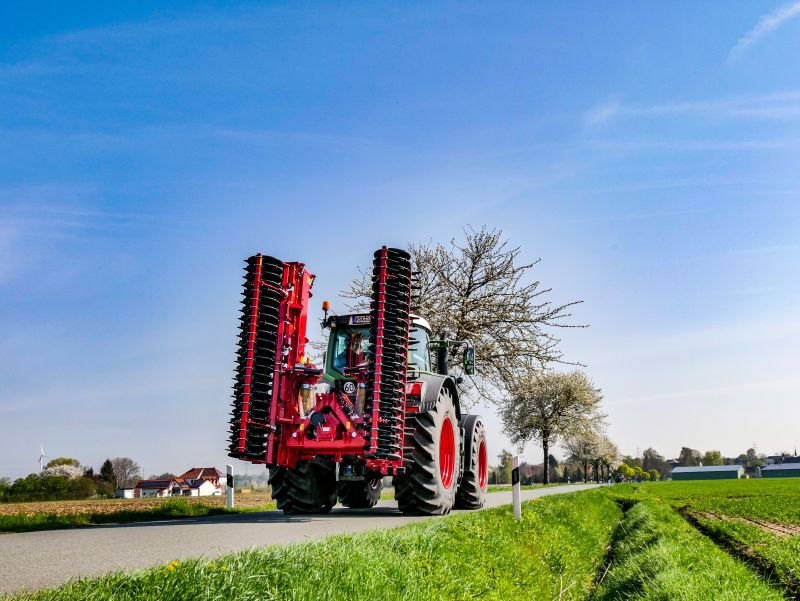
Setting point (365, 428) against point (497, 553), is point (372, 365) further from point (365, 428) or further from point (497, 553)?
point (497, 553)

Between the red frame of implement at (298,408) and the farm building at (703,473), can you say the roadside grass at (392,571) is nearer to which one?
the red frame of implement at (298,408)

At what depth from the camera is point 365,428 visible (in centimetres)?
909

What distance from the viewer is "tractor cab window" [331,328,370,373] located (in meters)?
11.3

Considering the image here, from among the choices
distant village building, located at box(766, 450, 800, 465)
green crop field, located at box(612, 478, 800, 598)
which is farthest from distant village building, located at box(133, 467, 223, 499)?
distant village building, located at box(766, 450, 800, 465)

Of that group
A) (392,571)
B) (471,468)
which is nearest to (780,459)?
(471,468)

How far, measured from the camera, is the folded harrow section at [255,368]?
916cm

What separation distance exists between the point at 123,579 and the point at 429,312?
17.6m

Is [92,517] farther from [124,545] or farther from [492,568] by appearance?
[492,568]

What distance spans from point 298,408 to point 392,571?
5.03m

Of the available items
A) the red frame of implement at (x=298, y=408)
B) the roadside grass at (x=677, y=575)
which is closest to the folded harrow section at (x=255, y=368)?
the red frame of implement at (x=298, y=408)

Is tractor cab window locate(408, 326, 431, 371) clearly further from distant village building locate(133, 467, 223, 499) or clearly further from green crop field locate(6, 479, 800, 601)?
distant village building locate(133, 467, 223, 499)

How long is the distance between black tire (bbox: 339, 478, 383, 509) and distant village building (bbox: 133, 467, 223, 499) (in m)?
37.4

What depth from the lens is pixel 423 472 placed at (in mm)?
9719

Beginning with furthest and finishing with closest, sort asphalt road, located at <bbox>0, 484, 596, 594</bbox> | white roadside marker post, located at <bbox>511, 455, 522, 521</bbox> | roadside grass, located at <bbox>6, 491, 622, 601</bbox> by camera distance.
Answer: white roadside marker post, located at <bbox>511, 455, 522, 521</bbox>, asphalt road, located at <bbox>0, 484, 596, 594</bbox>, roadside grass, located at <bbox>6, 491, 622, 601</bbox>
